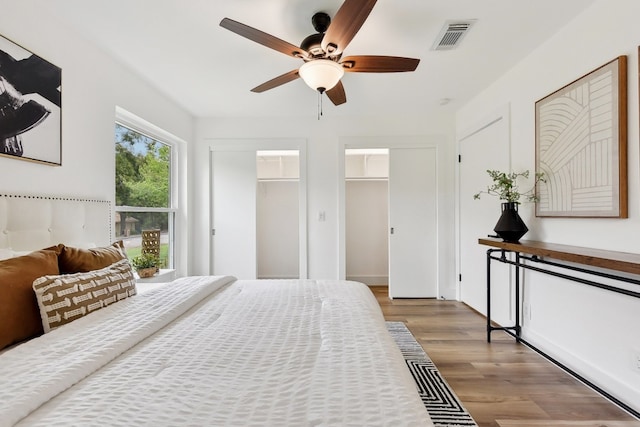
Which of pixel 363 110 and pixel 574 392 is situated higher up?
pixel 363 110

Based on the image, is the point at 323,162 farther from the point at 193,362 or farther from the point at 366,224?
the point at 193,362

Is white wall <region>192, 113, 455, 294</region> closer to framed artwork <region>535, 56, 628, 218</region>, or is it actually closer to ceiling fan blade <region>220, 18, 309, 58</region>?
framed artwork <region>535, 56, 628, 218</region>

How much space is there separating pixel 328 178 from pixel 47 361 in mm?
3317

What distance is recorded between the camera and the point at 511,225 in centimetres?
237

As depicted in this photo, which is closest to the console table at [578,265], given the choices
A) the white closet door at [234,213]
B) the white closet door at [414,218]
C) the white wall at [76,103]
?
the white closet door at [414,218]

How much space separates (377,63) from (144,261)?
2526mm

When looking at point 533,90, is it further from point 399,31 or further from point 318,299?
point 318,299

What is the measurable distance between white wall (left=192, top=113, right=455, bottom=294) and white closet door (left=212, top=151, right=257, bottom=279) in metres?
0.15

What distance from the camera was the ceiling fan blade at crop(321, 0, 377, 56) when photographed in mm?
1411

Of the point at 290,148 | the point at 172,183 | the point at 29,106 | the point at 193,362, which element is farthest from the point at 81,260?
the point at 290,148

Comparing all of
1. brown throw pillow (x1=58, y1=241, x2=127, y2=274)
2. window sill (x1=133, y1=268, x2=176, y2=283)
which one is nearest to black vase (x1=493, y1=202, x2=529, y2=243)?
brown throw pillow (x1=58, y1=241, x2=127, y2=274)

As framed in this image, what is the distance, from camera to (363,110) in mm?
3748

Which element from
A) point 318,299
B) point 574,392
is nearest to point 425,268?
point 574,392

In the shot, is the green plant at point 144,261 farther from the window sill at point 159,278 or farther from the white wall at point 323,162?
the white wall at point 323,162
